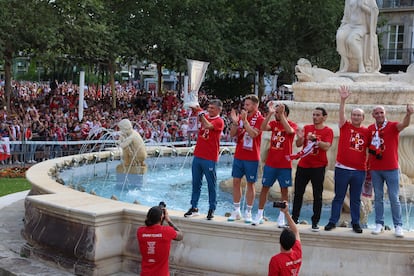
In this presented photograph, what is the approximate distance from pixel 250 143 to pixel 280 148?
0.40 m

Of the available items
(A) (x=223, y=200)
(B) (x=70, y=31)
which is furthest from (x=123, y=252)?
(B) (x=70, y=31)

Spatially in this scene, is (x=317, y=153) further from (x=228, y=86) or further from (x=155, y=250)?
(x=228, y=86)

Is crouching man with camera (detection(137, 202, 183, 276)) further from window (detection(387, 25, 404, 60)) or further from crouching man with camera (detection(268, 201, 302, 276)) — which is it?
window (detection(387, 25, 404, 60))

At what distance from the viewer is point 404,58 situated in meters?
43.5

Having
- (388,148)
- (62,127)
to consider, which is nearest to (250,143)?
(388,148)

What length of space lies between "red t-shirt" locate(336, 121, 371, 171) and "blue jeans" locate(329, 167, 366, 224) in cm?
9

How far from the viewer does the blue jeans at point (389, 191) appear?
7324mm

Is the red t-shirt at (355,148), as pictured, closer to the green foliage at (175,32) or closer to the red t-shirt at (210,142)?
the red t-shirt at (210,142)

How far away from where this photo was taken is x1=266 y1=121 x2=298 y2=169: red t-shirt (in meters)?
7.82

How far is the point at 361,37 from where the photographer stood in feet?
42.9

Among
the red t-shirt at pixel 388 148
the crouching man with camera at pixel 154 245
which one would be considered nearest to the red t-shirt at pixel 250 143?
the red t-shirt at pixel 388 148

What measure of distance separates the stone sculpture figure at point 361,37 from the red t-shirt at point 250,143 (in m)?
5.58

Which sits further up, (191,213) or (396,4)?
(396,4)

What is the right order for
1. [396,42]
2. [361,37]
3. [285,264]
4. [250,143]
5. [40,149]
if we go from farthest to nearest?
[396,42]
[40,149]
[361,37]
[250,143]
[285,264]
